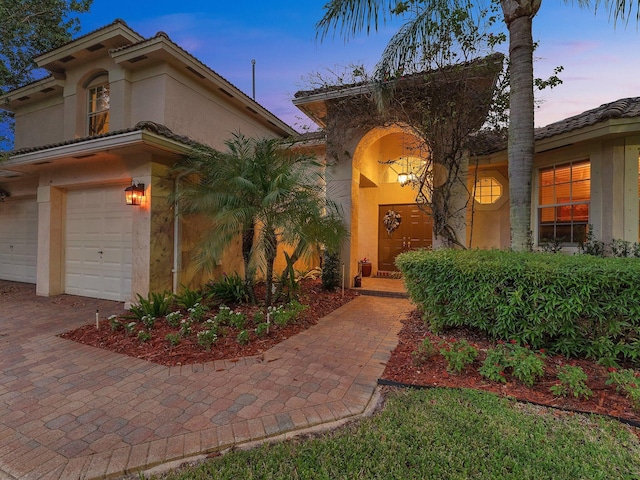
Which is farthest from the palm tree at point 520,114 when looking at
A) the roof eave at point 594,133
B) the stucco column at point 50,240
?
the stucco column at point 50,240

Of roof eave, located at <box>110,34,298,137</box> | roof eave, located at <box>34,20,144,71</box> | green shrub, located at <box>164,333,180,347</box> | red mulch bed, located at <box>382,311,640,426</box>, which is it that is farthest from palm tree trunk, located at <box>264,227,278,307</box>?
roof eave, located at <box>34,20,144,71</box>

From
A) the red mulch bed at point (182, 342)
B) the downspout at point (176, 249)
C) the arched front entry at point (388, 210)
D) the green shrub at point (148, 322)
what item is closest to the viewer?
the red mulch bed at point (182, 342)

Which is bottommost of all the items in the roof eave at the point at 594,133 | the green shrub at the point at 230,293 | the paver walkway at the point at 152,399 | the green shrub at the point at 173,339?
the paver walkway at the point at 152,399

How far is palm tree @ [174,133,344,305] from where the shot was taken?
213 inches

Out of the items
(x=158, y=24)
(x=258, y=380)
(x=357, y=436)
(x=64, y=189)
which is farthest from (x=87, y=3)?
(x=357, y=436)

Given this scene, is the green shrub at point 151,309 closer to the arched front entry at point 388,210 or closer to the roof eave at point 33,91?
the arched front entry at point 388,210

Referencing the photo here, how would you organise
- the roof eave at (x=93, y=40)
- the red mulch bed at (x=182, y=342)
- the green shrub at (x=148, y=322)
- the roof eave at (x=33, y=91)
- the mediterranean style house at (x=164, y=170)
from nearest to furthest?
the red mulch bed at (x=182, y=342)
the green shrub at (x=148, y=322)
the mediterranean style house at (x=164, y=170)
the roof eave at (x=93, y=40)
the roof eave at (x=33, y=91)

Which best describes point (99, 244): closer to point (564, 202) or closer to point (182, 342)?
point (182, 342)

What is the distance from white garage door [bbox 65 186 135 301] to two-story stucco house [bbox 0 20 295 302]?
0.03m

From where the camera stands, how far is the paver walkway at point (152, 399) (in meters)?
2.34

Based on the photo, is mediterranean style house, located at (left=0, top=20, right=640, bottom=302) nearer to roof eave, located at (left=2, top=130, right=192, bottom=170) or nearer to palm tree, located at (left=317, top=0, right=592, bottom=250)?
roof eave, located at (left=2, top=130, right=192, bottom=170)

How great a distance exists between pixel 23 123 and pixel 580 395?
16.5 metres

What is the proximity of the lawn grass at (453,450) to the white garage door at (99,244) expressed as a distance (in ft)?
21.7

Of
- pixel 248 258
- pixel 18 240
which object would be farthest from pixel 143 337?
pixel 18 240
